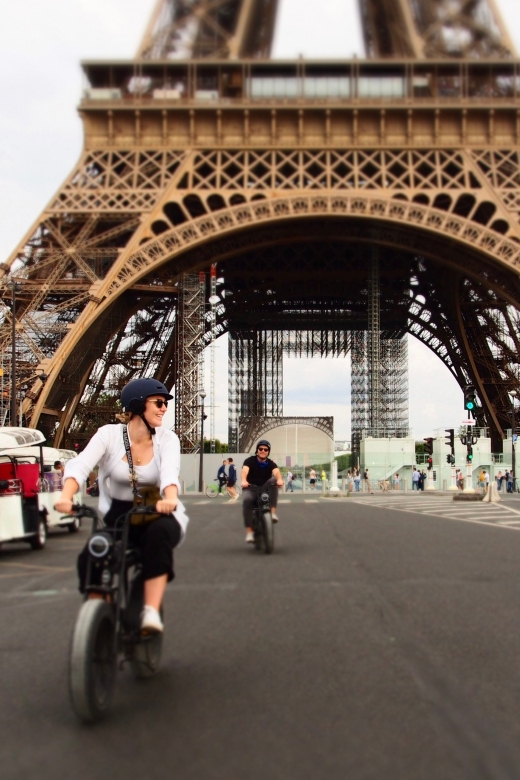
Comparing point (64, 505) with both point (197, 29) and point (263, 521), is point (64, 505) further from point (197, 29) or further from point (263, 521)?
point (197, 29)

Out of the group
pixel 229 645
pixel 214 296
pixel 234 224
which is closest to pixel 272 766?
pixel 229 645

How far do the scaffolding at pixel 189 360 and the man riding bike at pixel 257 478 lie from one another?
2770 centimetres

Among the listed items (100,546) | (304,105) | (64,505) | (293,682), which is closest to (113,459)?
(64,505)

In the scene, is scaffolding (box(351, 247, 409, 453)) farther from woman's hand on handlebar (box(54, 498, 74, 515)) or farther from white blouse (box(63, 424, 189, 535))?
woman's hand on handlebar (box(54, 498, 74, 515))

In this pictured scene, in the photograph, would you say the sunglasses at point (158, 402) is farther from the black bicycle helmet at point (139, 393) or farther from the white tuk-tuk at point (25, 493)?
the white tuk-tuk at point (25, 493)

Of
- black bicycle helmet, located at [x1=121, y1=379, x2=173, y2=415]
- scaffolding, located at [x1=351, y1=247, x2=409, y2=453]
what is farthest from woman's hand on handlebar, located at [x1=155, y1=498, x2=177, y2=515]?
scaffolding, located at [x1=351, y1=247, x2=409, y2=453]

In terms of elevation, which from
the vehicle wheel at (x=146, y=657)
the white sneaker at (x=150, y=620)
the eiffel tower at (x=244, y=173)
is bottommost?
the vehicle wheel at (x=146, y=657)

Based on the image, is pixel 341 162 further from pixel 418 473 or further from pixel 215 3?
pixel 418 473

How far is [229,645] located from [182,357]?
115 ft

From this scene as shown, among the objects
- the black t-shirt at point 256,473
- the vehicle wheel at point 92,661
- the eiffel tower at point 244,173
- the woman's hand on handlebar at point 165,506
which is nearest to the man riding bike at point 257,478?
the black t-shirt at point 256,473

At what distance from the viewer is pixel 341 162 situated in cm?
3422

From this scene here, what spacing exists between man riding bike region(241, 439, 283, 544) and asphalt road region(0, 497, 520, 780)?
2106 millimetres

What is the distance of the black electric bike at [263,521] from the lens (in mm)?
10977

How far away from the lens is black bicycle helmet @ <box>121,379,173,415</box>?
15.6 feet
